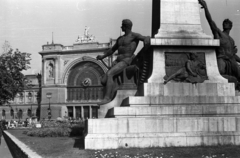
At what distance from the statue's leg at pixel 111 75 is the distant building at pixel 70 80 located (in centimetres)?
6181

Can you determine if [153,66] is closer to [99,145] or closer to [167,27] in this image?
[167,27]

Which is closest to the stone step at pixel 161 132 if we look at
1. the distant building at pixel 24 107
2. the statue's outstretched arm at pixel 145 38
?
the statue's outstretched arm at pixel 145 38

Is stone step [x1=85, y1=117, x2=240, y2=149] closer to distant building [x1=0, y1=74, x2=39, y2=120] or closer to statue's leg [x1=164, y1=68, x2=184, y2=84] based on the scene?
statue's leg [x1=164, y1=68, x2=184, y2=84]

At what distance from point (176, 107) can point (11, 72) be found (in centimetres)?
2436

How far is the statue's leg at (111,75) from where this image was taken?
10.3 m

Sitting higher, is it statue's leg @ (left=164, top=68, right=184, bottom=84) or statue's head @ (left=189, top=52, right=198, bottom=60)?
statue's head @ (left=189, top=52, right=198, bottom=60)

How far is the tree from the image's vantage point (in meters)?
29.5

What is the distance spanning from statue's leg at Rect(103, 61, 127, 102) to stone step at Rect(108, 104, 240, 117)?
54.5 inches

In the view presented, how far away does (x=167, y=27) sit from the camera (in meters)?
9.96

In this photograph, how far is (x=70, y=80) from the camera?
244 feet

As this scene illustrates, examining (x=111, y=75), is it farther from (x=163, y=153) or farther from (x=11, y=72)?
(x=11, y=72)

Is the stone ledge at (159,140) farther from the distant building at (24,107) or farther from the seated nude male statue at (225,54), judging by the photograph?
the distant building at (24,107)

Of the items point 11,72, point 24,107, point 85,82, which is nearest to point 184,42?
point 11,72

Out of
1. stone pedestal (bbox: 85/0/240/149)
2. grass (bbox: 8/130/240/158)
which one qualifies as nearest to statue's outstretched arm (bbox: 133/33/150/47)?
stone pedestal (bbox: 85/0/240/149)
